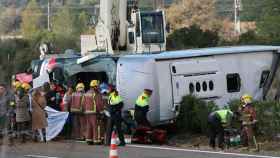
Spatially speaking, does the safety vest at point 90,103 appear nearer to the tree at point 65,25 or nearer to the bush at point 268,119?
the bush at point 268,119

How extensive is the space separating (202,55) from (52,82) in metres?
5.00

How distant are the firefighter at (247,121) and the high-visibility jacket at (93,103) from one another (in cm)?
397

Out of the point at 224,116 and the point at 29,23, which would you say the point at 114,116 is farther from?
the point at 29,23

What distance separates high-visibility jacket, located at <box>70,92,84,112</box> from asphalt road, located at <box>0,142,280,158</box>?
1.10 meters

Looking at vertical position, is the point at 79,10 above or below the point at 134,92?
above

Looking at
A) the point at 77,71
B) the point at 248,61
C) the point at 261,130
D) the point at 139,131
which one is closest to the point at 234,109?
the point at 261,130

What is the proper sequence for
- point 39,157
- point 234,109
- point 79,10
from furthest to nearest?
point 79,10, point 234,109, point 39,157

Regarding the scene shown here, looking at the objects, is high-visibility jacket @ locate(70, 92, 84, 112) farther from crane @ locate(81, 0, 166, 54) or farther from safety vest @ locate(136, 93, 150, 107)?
crane @ locate(81, 0, 166, 54)

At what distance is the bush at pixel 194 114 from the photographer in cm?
2186

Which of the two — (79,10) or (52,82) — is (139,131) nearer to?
(52,82)

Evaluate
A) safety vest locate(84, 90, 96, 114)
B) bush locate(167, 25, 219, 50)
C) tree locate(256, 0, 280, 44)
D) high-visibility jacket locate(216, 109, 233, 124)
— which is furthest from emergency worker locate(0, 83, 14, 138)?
tree locate(256, 0, 280, 44)

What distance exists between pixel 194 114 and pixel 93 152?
14.0 feet

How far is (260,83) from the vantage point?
25500mm

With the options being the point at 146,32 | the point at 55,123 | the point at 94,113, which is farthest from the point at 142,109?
the point at 146,32
